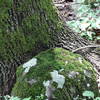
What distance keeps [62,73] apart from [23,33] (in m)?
0.68

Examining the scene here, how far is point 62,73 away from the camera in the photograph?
3.21m

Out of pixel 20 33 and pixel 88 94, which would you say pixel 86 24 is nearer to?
→ pixel 20 33

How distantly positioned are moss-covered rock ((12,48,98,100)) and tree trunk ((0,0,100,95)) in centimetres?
15

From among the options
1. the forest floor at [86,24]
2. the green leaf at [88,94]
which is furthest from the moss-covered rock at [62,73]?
the forest floor at [86,24]

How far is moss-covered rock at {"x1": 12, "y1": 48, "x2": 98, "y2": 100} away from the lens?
3135mm

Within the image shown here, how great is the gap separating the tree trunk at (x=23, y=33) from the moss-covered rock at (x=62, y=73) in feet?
0.49

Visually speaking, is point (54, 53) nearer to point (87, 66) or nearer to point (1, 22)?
point (87, 66)

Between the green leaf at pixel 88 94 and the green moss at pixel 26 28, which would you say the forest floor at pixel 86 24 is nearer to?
the green moss at pixel 26 28

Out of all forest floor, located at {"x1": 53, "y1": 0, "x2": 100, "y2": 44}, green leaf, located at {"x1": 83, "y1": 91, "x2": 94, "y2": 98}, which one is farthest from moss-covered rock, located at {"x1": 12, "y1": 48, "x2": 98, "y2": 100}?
forest floor, located at {"x1": 53, "y1": 0, "x2": 100, "y2": 44}

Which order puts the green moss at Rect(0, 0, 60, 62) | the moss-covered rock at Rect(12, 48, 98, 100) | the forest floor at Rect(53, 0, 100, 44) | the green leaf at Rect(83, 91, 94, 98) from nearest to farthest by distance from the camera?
the green leaf at Rect(83, 91, 94, 98)
the moss-covered rock at Rect(12, 48, 98, 100)
the green moss at Rect(0, 0, 60, 62)
the forest floor at Rect(53, 0, 100, 44)

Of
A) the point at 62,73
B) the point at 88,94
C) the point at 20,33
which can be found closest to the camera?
the point at 88,94

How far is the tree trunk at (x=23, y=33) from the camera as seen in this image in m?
3.33

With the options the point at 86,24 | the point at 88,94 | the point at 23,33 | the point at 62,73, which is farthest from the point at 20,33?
the point at 86,24

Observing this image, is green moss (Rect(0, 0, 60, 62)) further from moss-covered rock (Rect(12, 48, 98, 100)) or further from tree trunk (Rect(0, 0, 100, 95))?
moss-covered rock (Rect(12, 48, 98, 100))
